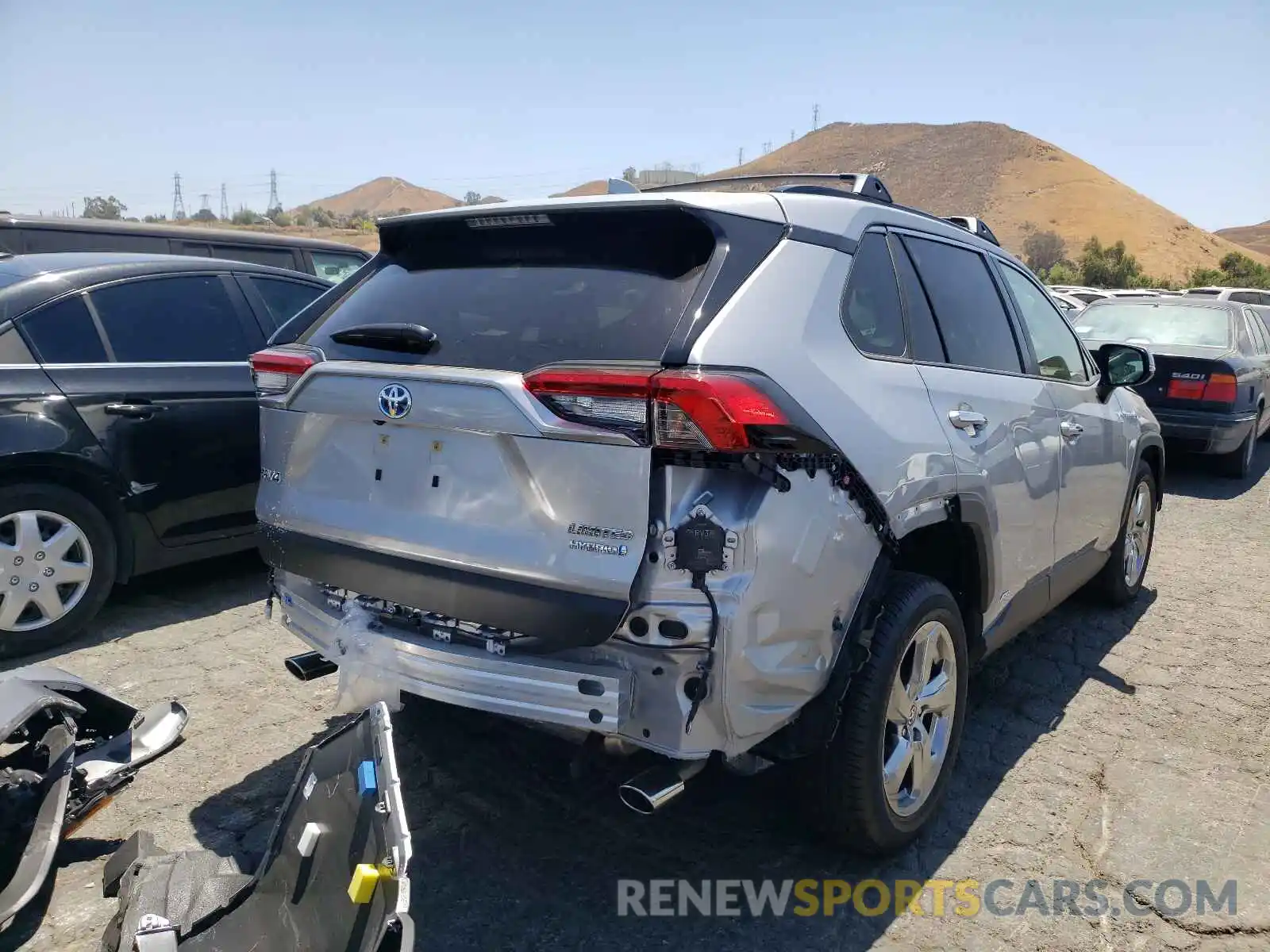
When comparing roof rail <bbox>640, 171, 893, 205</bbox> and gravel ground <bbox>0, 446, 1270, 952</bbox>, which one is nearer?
gravel ground <bbox>0, 446, 1270, 952</bbox>

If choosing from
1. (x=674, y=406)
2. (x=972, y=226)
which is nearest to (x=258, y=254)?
(x=972, y=226)

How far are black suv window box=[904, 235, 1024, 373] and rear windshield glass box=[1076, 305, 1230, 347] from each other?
601 centimetres

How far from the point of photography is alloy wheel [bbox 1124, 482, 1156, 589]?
516cm

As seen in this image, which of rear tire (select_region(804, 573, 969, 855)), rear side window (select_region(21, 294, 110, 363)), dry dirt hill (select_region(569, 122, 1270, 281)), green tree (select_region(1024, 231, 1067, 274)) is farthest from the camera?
dry dirt hill (select_region(569, 122, 1270, 281))

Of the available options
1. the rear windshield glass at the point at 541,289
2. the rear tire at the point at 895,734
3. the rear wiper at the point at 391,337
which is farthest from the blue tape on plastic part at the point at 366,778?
the rear tire at the point at 895,734

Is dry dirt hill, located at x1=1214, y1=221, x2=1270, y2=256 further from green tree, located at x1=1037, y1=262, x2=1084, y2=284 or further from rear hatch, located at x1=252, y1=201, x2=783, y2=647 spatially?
rear hatch, located at x1=252, y1=201, x2=783, y2=647

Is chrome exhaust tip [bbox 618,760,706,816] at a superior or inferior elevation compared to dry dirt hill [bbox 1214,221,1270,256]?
inferior

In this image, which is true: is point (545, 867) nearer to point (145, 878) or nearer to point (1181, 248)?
point (145, 878)

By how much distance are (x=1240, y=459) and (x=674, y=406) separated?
896cm

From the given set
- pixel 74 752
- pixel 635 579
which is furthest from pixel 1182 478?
pixel 74 752

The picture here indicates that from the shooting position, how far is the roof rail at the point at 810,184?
2971 millimetres

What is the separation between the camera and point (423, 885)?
8.87 ft

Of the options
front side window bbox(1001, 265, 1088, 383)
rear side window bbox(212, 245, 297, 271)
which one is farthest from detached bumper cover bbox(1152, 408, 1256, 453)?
rear side window bbox(212, 245, 297, 271)

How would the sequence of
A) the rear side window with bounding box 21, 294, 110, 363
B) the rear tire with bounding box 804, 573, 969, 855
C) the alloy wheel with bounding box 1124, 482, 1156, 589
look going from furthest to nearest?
the alloy wheel with bounding box 1124, 482, 1156, 589, the rear side window with bounding box 21, 294, 110, 363, the rear tire with bounding box 804, 573, 969, 855
